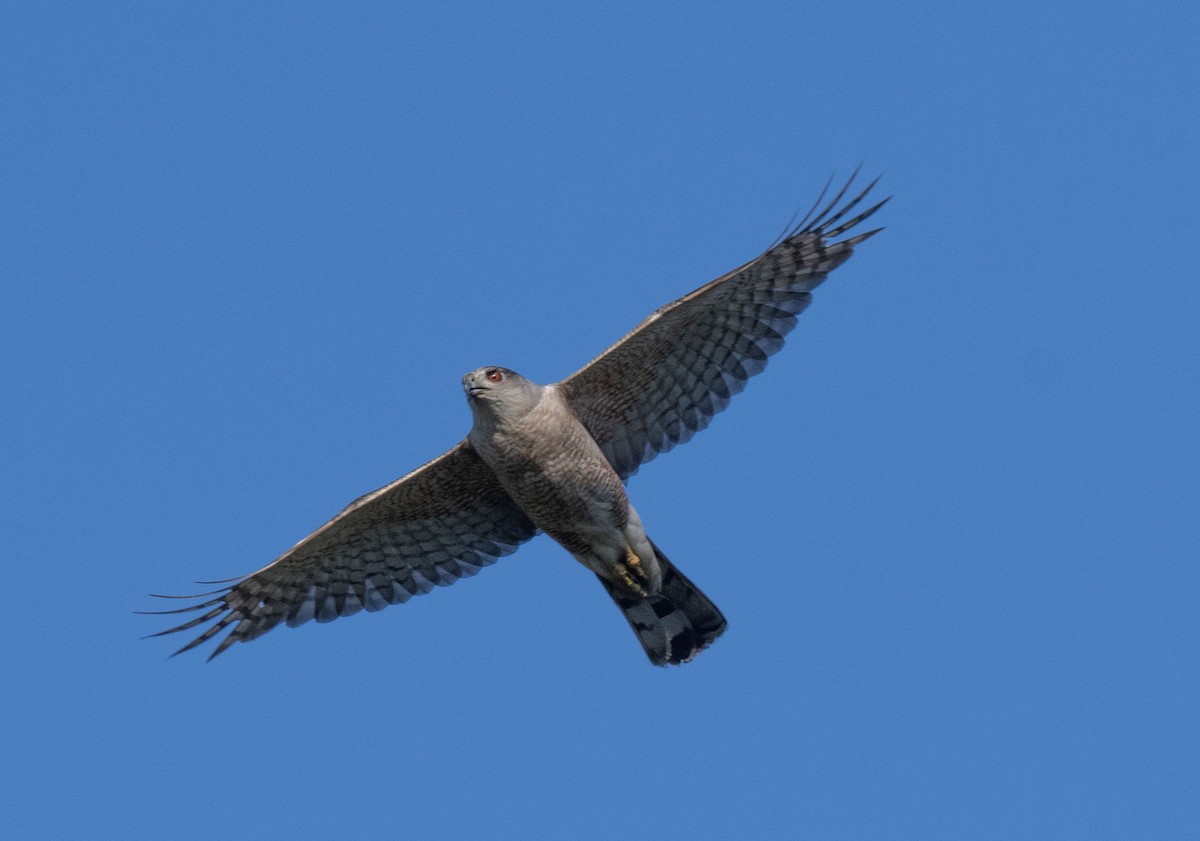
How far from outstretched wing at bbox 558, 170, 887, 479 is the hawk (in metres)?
0.01

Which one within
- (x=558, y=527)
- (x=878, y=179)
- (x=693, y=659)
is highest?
(x=878, y=179)

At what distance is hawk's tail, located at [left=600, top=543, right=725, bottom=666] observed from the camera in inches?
575

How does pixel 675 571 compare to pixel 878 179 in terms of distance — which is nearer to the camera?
pixel 878 179

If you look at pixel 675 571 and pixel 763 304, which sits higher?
pixel 763 304

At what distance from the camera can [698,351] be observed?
45.4 feet

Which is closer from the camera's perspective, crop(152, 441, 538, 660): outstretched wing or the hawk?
the hawk

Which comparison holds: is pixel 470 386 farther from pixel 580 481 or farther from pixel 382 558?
pixel 382 558

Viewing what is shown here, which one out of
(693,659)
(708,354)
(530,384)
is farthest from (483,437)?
(693,659)

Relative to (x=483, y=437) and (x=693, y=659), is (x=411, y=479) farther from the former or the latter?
(x=693, y=659)

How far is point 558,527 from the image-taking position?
13781mm

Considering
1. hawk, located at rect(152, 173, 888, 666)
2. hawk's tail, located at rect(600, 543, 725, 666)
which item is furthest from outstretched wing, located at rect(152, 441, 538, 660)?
hawk's tail, located at rect(600, 543, 725, 666)

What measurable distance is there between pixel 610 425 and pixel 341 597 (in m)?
2.60

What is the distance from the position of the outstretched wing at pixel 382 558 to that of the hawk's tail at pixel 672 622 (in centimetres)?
101

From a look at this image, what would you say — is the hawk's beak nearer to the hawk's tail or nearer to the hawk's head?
the hawk's head
